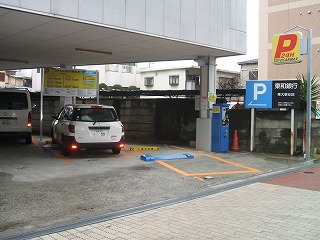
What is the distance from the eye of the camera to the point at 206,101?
12.8m

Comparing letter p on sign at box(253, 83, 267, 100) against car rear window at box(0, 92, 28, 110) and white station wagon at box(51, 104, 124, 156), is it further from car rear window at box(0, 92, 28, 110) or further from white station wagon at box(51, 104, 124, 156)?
car rear window at box(0, 92, 28, 110)

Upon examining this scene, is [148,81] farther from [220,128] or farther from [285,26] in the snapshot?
[220,128]

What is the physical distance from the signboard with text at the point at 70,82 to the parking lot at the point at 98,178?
2.71m

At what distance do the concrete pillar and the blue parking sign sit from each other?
52.7 inches

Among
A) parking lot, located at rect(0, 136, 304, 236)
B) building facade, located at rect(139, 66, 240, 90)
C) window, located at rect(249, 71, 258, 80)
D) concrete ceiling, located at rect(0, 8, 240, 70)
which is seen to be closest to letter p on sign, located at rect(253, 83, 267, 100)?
concrete ceiling, located at rect(0, 8, 240, 70)

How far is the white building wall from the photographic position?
7789 millimetres

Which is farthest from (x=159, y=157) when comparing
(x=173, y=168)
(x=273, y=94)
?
(x=273, y=94)

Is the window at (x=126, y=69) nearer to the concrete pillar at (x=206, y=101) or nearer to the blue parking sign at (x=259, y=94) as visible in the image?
the concrete pillar at (x=206, y=101)

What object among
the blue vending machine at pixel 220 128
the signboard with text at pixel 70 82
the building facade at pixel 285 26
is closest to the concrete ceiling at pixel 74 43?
the signboard with text at pixel 70 82

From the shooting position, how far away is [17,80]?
171 feet

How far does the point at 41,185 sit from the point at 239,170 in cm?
514

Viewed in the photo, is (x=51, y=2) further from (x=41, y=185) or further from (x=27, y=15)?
(x=41, y=185)

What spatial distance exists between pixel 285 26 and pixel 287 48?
24154 millimetres

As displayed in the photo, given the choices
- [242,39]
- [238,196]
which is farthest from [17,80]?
[238,196]
